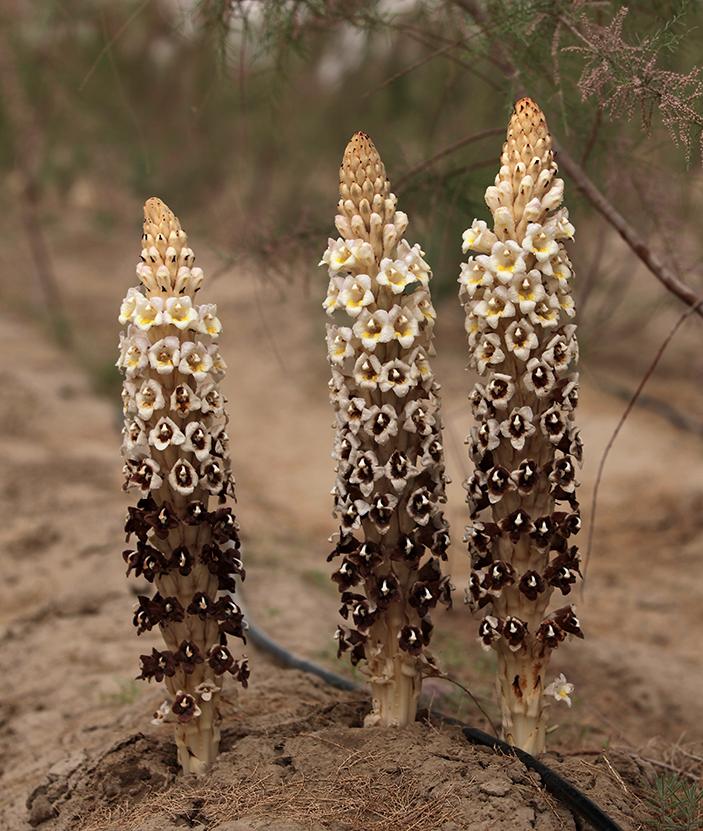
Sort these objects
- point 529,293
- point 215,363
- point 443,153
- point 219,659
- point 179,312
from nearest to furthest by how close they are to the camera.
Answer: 1. point 529,293
2. point 179,312
3. point 215,363
4. point 219,659
5. point 443,153

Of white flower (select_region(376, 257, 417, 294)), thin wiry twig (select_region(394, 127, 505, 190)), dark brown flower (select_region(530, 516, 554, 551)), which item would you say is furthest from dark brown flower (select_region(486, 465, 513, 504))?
thin wiry twig (select_region(394, 127, 505, 190))

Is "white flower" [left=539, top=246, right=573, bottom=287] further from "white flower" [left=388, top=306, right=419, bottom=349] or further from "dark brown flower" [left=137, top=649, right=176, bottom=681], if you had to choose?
"dark brown flower" [left=137, top=649, right=176, bottom=681]

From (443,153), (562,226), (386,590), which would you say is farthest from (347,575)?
(443,153)

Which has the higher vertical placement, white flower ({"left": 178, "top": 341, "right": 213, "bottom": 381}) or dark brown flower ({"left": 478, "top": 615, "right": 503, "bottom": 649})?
white flower ({"left": 178, "top": 341, "right": 213, "bottom": 381})

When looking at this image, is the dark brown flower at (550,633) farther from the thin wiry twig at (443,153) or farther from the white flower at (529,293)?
the thin wiry twig at (443,153)

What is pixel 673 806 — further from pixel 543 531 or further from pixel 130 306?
pixel 130 306
